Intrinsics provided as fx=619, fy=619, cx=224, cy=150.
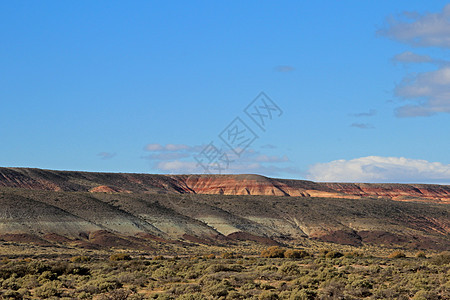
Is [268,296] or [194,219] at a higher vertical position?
[194,219]

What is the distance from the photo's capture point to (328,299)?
25.5 meters

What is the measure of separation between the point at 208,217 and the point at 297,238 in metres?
15.5

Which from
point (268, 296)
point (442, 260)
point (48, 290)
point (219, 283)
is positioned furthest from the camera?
point (442, 260)

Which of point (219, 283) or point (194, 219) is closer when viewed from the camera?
point (219, 283)

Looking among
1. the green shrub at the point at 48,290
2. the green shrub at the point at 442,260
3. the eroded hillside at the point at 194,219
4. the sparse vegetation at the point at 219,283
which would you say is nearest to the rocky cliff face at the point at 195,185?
the eroded hillside at the point at 194,219

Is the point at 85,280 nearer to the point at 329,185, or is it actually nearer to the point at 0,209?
the point at 0,209

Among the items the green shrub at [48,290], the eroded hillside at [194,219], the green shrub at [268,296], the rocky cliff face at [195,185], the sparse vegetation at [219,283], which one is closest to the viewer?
the green shrub at [268,296]

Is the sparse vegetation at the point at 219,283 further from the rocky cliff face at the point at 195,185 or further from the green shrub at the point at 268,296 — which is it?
the rocky cliff face at the point at 195,185

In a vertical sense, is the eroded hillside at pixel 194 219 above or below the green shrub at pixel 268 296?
above

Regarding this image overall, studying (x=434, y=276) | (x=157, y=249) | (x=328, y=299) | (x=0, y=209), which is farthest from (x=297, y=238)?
(x=328, y=299)

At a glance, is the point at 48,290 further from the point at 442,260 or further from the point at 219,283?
the point at 442,260

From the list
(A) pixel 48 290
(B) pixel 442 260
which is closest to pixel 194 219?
(B) pixel 442 260

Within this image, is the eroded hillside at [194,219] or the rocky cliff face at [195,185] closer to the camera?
the eroded hillside at [194,219]

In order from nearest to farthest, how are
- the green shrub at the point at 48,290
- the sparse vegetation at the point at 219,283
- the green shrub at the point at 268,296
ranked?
the green shrub at the point at 268,296 < the sparse vegetation at the point at 219,283 < the green shrub at the point at 48,290
